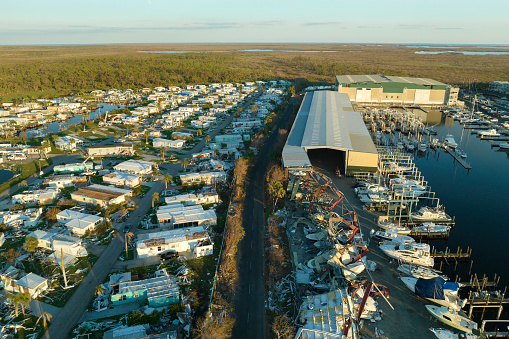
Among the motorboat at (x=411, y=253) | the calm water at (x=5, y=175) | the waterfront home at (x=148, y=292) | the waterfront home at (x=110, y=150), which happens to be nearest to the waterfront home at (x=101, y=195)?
the calm water at (x=5, y=175)

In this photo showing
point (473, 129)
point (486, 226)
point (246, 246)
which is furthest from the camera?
point (473, 129)

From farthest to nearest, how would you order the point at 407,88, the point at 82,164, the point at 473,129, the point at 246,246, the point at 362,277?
the point at 407,88
the point at 473,129
the point at 82,164
the point at 246,246
the point at 362,277

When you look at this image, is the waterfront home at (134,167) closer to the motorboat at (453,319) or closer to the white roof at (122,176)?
the white roof at (122,176)

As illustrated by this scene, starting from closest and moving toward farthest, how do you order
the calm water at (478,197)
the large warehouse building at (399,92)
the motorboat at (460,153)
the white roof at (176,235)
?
the white roof at (176,235) < the calm water at (478,197) < the motorboat at (460,153) < the large warehouse building at (399,92)

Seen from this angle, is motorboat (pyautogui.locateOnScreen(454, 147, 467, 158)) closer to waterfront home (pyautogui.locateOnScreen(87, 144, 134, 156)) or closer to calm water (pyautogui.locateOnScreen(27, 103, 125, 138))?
waterfront home (pyautogui.locateOnScreen(87, 144, 134, 156))

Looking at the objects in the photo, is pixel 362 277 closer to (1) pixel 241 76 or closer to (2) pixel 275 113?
(2) pixel 275 113

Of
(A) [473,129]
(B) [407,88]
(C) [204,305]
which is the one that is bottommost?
(C) [204,305]

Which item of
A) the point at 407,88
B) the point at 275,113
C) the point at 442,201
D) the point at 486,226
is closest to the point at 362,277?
the point at 486,226
